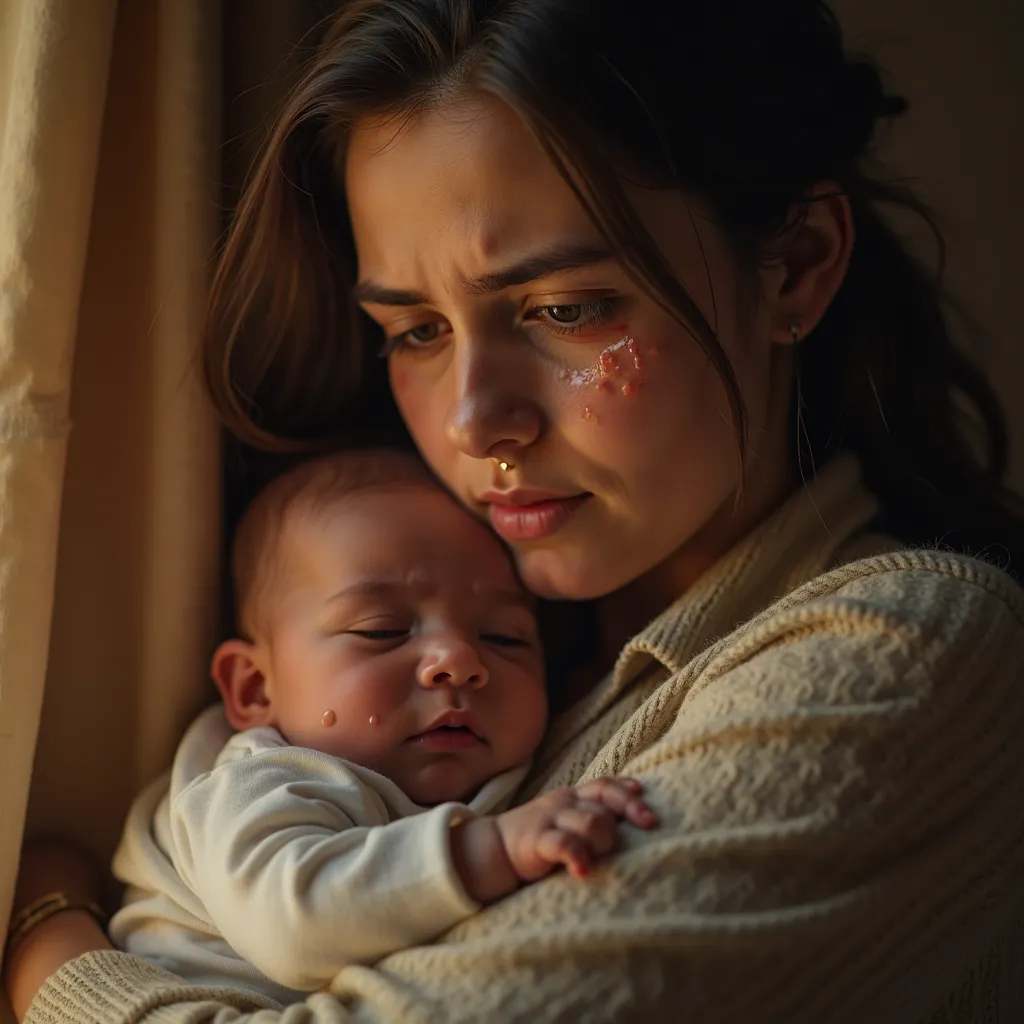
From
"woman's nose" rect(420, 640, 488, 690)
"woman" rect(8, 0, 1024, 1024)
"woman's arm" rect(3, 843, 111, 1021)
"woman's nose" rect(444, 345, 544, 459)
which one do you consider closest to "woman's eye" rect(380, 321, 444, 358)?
"woman" rect(8, 0, 1024, 1024)

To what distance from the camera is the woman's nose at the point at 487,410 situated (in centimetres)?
119

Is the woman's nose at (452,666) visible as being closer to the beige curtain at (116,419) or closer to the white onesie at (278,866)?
the white onesie at (278,866)

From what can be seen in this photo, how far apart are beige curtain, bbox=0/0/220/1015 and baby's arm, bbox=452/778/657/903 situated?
0.54m

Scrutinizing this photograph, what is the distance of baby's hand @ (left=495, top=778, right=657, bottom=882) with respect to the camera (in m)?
0.90

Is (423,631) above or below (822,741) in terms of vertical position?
below

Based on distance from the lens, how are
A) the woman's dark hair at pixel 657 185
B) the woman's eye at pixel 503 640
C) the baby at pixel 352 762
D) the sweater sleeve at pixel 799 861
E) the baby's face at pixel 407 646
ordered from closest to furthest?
the sweater sleeve at pixel 799 861
the baby at pixel 352 762
the woman's dark hair at pixel 657 185
the baby's face at pixel 407 646
the woman's eye at pixel 503 640

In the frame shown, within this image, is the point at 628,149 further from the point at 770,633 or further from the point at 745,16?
the point at 770,633

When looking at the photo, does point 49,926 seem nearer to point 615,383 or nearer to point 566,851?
point 566,851

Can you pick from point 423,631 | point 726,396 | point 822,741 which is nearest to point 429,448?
point 423,631

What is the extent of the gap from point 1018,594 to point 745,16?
619mm

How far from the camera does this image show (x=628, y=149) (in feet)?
3.74

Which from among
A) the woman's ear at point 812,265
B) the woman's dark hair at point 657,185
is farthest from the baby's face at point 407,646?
the woman's ear at point 812,265

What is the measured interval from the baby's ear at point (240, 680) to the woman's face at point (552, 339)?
329 millimetres

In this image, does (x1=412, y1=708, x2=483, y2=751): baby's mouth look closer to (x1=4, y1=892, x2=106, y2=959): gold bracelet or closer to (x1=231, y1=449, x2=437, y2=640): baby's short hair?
(x1=231, y1=449, x2=437, y2=640): baby's short hair
